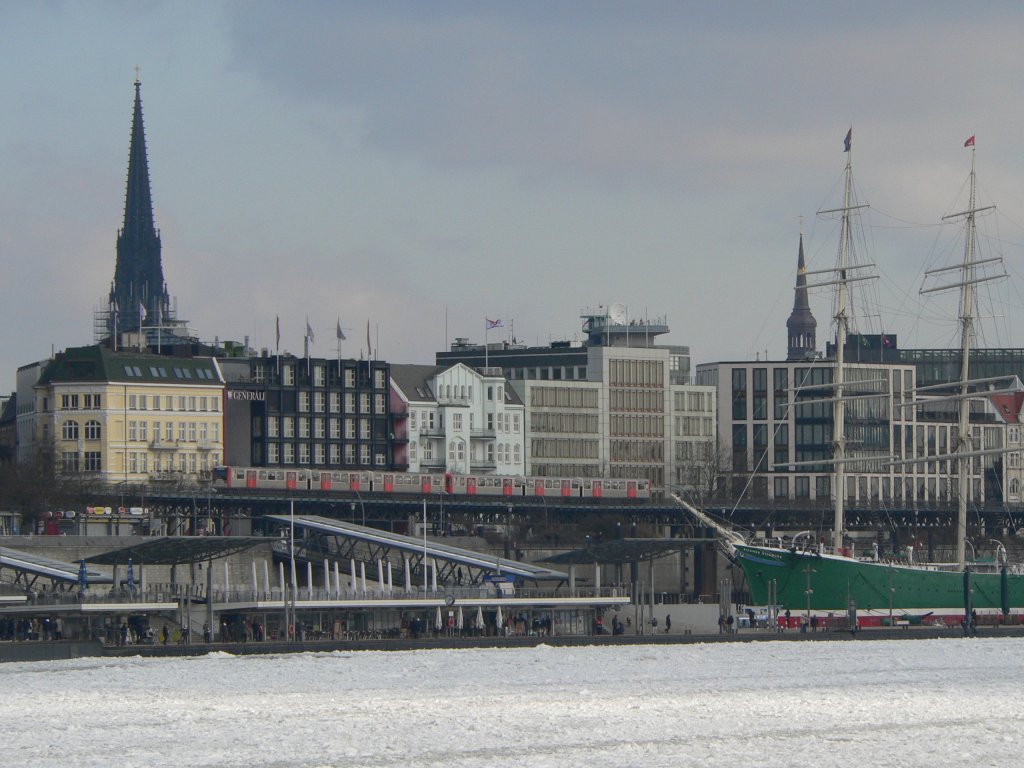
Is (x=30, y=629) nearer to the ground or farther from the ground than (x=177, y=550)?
nearer to the ground

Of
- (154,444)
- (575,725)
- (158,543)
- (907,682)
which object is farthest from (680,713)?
(154,444)

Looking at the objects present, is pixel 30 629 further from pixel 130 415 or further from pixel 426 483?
pixel 130 415

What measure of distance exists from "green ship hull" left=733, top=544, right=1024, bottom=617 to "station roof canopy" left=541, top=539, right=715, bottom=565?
1523 centimetres

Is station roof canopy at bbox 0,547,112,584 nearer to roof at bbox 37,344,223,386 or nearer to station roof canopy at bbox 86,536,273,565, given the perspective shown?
station roof canopy at bbox 86,536,273,565

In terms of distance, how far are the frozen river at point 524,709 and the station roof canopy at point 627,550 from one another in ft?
29.7

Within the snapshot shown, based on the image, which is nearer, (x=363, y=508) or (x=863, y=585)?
(x=863, y=585)

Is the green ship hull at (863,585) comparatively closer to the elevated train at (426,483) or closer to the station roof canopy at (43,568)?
the elevated train at (426,483)

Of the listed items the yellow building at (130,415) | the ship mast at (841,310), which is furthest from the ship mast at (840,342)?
the yellow building at (130,415)

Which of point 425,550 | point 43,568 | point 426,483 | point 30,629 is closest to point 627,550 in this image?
point 425,550

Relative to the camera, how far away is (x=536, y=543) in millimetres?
172375

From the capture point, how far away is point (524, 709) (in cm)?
8725

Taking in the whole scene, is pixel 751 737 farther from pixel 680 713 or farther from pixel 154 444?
pixel 154 444

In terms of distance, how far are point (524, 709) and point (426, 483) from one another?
310ft

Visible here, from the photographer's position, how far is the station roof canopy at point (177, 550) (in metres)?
115
